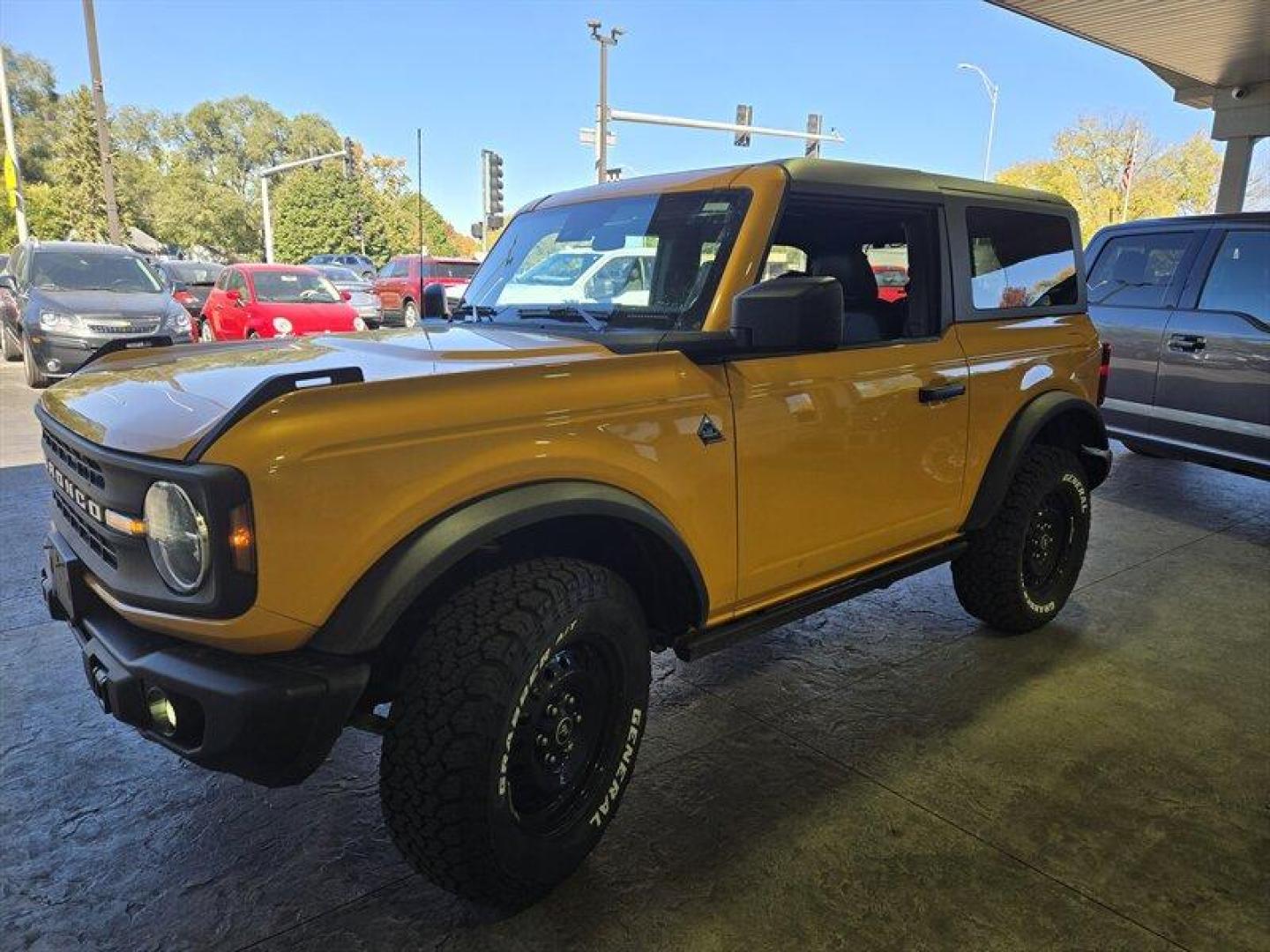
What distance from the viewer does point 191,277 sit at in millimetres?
23141

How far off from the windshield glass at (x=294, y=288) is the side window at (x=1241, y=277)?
36.9 feet

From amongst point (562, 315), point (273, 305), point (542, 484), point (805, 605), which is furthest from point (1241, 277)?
point (273, 305)

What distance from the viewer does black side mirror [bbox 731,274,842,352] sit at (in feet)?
7.40

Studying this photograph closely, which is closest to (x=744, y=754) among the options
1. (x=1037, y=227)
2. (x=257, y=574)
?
(x=257, y=574)

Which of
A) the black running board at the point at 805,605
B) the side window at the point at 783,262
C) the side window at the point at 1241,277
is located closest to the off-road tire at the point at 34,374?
the side window at the point at 783,262

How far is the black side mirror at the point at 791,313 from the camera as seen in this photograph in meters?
2.26

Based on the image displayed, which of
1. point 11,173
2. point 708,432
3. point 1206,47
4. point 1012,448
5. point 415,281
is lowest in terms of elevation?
point 1012,448

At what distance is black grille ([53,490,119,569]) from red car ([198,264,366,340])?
10.2 m

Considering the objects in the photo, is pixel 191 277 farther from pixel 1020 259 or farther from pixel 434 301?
pixel 1020 259

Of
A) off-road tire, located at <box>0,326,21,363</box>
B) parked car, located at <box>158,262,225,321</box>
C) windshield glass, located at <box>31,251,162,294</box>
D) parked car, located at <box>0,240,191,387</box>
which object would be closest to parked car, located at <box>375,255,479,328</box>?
parked car, located at <box>158,262,225,321</box>

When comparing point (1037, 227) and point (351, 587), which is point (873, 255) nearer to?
point (1037, 227)

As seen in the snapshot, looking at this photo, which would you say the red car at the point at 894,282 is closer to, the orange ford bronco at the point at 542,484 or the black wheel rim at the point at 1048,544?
the orange ford bronco at the point at 542,484

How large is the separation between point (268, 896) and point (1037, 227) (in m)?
3.76

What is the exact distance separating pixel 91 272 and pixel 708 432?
1122cm
